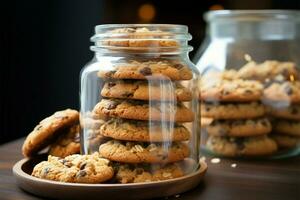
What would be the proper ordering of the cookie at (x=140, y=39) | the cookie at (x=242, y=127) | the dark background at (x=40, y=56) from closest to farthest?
the cookie at (x=140, y=39) < the cookie at (x=242, y=127) < the dark background at (x=40, y=56)

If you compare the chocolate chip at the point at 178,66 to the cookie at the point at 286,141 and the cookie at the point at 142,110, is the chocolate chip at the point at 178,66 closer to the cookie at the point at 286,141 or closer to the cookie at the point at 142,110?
the cookie at the point at 142,110

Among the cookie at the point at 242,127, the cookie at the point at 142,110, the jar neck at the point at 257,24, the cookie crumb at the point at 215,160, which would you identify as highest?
the jar neck at the point at 257,24

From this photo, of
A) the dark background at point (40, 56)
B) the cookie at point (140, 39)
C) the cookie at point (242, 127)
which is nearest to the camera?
the cookie at point (140, 39)

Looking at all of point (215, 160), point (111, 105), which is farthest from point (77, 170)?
point (215, 160)

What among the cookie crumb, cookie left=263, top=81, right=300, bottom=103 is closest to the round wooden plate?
the cookie crumb

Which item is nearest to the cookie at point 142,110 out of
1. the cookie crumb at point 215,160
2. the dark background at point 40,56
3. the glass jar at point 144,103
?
the glass jar at point 144,103

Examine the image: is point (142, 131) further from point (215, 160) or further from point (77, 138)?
point (215, 160)
